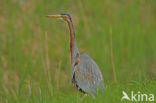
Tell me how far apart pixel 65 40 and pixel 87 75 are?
10.2 feet

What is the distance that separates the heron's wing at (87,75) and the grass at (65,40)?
191cm

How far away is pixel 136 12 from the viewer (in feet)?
28.9

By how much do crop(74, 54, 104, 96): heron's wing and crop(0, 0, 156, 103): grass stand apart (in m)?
1.91

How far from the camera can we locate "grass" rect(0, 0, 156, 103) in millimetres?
7914

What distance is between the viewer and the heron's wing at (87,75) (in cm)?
518

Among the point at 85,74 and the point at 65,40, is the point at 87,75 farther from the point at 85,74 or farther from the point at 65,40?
the point at 65,40

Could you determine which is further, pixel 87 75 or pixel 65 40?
pixel 65 40

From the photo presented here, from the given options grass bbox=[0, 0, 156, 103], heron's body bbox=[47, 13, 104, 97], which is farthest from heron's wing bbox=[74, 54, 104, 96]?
grass bbox=[0, 0, 156, 103]

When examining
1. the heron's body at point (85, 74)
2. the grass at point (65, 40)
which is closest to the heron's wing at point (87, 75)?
the heron's body at point (85, 74)

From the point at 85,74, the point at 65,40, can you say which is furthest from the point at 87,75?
the point at 65,40

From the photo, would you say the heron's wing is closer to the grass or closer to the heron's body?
the heron's body

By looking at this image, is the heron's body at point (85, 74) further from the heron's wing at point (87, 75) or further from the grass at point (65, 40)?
the grass at point (65, 40)

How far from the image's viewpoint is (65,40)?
8336 mm

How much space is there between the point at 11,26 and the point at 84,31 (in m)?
1.47
